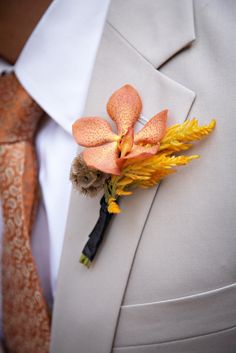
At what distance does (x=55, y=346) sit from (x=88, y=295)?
0.49ft

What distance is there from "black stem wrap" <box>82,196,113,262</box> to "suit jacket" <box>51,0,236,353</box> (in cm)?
2

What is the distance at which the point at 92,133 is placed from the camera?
0.55 meters

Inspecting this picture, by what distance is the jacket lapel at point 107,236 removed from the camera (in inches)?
23.5

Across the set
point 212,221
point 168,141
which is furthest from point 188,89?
point 212,221

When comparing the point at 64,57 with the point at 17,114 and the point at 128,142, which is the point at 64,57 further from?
the point at 128,142

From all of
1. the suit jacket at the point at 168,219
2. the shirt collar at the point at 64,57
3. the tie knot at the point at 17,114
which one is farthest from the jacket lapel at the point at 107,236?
the tie knot at the point at 17,114

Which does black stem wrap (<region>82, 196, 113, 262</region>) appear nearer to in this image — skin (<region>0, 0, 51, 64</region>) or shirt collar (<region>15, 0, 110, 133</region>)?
shirt collar (<region>15, 0, 110, 133</region>)

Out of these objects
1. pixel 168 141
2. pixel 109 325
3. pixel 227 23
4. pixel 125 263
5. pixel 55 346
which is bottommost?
pixel 55 346

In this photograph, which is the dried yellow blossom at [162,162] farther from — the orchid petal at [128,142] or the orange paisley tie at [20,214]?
the orange paisley tie at [20,214]

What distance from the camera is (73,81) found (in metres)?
0.74

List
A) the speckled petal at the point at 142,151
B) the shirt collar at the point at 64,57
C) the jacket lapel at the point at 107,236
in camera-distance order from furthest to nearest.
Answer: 1. the shirt collar at the point at 64,57
2. the jacket lapel at the point at 107,236
3. the speckled petal at the point at 142,151

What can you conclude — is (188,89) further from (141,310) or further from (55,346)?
(55,346)

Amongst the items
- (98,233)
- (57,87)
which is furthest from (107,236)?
(57,87)

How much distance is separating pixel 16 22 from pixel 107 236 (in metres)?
0.55
